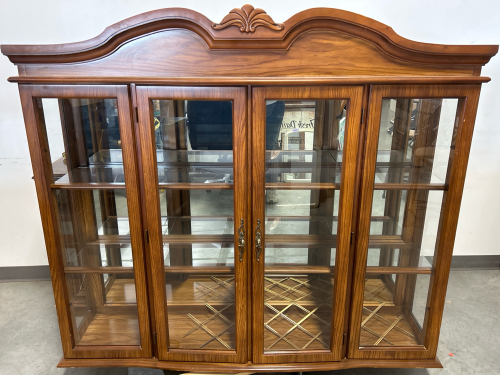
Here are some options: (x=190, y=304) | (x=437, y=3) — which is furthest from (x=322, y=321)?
(x=437, y=3)

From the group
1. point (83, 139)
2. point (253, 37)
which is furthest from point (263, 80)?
point (83, 139)

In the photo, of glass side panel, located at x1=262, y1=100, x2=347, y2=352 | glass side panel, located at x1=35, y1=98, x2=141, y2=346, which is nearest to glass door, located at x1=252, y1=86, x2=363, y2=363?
glass side panel, located at x1=262, y1=100, x2=347, y2=352

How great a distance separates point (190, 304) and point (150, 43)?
3.82 ft

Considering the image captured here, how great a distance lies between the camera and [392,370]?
6.72 ft

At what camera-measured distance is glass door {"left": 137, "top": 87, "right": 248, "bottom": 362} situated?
1.48 m

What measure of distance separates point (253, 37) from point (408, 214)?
1021mm

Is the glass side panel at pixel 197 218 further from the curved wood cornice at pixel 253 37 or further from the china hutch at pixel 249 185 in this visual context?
the curved wood cornice at pixel 253 37

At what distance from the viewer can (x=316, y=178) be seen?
1.66 metres

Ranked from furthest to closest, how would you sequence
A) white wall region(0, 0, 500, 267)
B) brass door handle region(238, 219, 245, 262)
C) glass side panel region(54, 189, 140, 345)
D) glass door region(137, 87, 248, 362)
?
white wall region(0, 0, 500, 267) < glass side panel region(54, 189, 140, 345) < brass door handle region(238, 219, 245, 262) < glass door region(137, 87, 248, 362)

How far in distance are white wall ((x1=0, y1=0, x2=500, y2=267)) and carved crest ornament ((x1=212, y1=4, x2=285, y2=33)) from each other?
97cm

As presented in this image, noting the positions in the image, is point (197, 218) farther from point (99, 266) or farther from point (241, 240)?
point (99, 266)

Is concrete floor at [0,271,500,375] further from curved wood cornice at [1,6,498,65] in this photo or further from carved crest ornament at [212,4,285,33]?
carved crest ornament at [212,4,285,33]

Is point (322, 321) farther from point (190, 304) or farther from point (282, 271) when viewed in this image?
point (190, 304)

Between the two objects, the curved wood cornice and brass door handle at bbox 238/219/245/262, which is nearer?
the curved wood cornice
